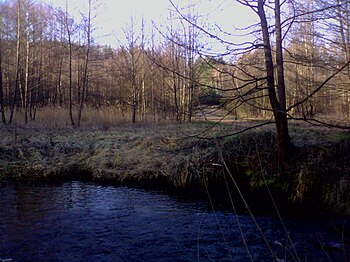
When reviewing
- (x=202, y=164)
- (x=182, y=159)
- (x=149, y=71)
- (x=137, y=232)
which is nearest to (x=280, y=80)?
(x=202, y=164)

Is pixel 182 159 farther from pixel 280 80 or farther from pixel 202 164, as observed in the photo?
pixel 280 80

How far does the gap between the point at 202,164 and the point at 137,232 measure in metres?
4.51

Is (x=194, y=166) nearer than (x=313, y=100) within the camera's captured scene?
Yes

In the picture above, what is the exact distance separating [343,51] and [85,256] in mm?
17168

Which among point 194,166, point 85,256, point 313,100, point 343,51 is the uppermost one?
point 343,51

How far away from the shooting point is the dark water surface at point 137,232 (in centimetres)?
565

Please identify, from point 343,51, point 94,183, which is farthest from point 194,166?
point 343,51

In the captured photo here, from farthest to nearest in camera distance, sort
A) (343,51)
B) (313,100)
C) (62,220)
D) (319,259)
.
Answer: (313,100), (343,51), (62,220), (319,259)

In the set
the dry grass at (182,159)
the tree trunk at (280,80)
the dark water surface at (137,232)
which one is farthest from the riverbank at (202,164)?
the dark water surface at (137,232)

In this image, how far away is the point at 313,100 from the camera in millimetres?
20406

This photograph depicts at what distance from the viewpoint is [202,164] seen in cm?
1082

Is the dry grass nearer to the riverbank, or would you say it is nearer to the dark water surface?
the riverbank

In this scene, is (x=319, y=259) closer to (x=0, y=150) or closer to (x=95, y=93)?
(x=0, y=150)

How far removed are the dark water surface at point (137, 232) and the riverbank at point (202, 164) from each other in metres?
0.99
